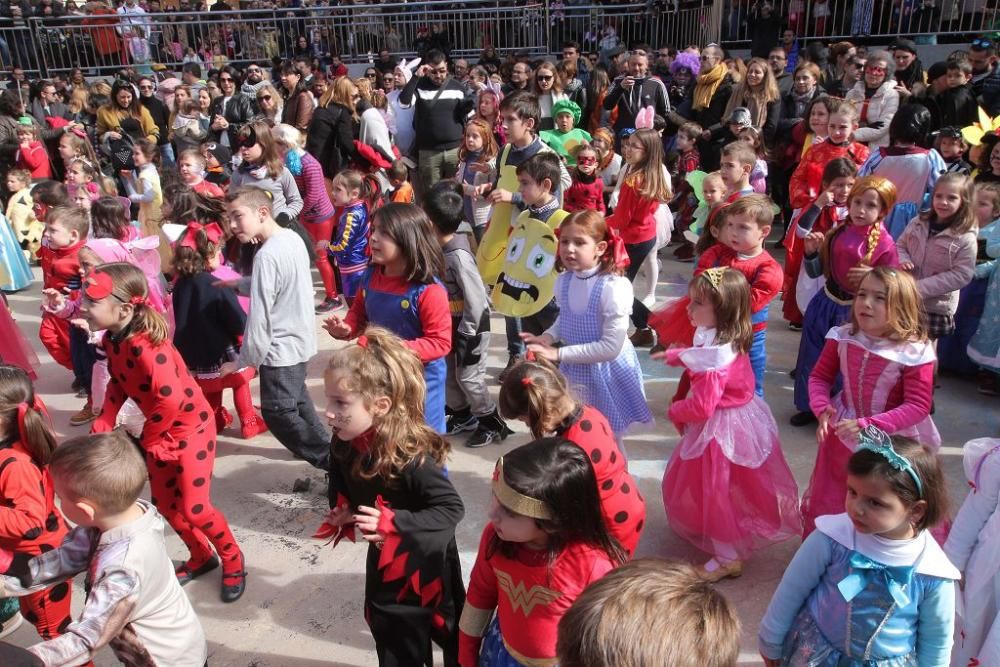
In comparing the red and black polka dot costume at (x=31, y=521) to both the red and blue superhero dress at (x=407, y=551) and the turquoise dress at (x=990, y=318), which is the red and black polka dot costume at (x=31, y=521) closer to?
the red and blue superhero dress at (x=407, y=551)

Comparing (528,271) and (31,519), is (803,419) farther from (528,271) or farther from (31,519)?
(31,519)

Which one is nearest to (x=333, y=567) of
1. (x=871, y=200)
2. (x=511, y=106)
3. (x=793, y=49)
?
(x=871, y=200)

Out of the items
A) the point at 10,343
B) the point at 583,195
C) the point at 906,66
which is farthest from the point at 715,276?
the point at 906,66

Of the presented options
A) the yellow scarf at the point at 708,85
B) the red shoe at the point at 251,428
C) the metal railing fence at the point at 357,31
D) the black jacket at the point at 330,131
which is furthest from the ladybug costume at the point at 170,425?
the metal railing fence at the point at 357,31

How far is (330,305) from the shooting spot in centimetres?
740

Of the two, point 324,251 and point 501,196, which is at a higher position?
point 501,196

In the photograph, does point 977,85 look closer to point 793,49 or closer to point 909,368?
point 793,49

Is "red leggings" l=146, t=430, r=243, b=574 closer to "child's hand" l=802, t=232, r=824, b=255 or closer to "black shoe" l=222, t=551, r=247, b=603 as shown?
"black shoe" l=222, t=551, r=247, b=603

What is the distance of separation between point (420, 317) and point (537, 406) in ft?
4.04

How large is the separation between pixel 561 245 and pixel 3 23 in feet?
55.7

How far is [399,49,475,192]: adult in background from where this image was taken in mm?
8836

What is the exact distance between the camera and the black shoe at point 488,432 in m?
4.91

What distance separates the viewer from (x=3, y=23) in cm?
1611

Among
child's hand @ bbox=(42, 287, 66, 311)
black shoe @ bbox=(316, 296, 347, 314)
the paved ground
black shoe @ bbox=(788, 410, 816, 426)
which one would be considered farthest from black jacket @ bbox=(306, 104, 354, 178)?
black shoe @ bbox=(788, 410, 816, 426)
